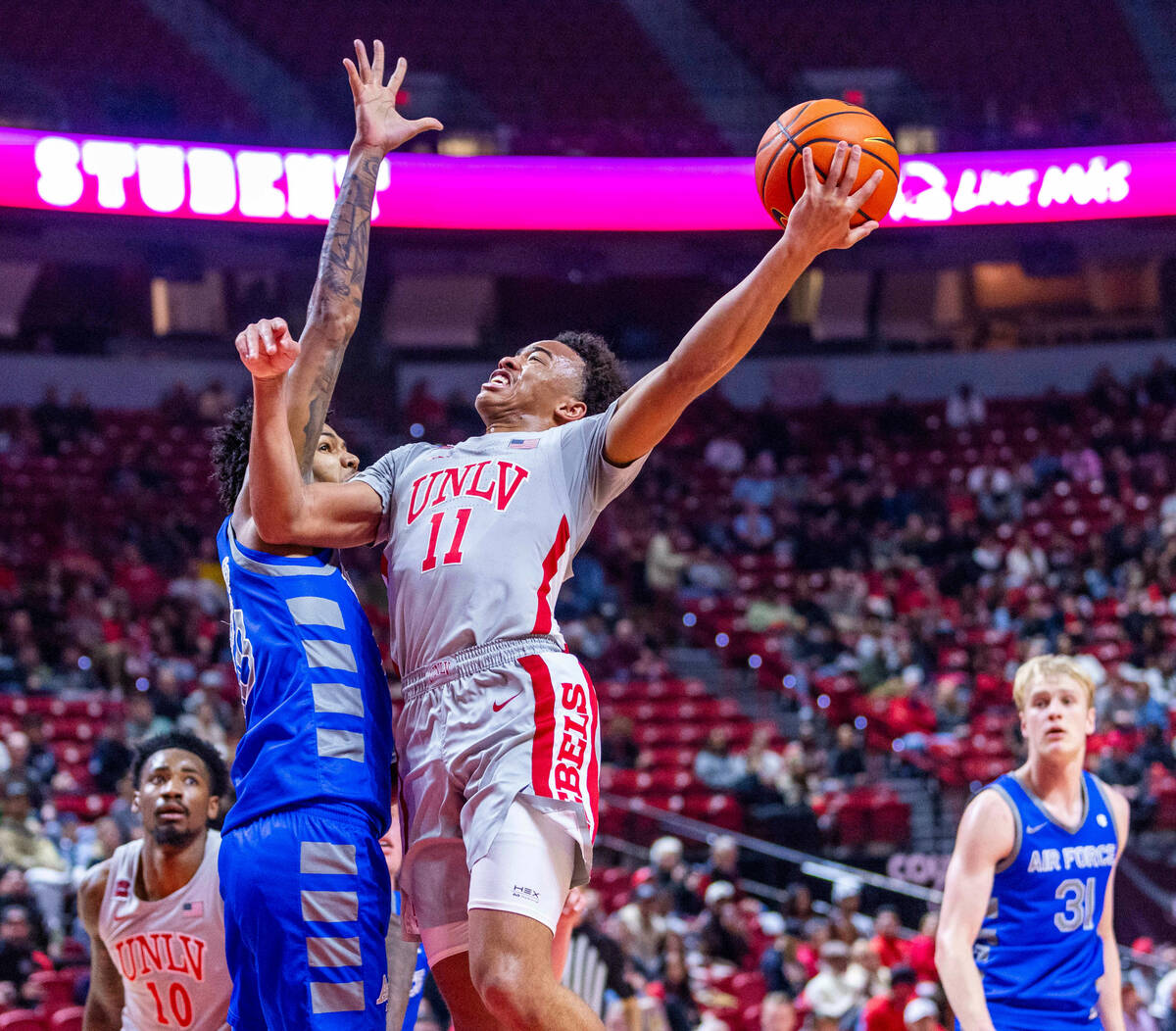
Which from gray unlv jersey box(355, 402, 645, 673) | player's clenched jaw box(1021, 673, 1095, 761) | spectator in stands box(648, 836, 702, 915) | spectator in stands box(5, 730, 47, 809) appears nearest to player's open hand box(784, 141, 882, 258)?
gray unlv jersey box(355, 402, 645, 673)

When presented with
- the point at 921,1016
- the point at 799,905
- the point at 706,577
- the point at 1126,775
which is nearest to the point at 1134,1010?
the point at 921,1016

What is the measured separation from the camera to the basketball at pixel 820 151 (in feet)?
10.2

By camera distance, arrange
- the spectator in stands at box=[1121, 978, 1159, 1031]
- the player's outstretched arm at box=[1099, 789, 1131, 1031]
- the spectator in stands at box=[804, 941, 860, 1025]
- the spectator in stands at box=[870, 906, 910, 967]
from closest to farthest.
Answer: the player's outstretched arm at box=[1099, 789, 1131, 1031] < the spectator in stands at box=[1121, 978, 1159, 1031] < the spectator in stands at box=[804, 941, 860, 1025] < the spectator in stands at box=[870, 906, 910, 967]

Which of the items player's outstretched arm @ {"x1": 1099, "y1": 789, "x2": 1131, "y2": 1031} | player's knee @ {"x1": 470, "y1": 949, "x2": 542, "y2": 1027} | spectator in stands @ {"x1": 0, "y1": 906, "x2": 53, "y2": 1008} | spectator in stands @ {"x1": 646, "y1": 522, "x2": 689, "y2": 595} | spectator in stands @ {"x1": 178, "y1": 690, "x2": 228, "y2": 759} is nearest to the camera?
→ player's knee @ {"x1": 470, "y1": 949, "x2": 542, "y2": 1027}

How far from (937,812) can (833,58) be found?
12.6 m

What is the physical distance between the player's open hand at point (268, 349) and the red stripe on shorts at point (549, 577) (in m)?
0.69

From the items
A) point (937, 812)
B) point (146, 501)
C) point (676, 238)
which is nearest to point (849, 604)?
point (937, 812)

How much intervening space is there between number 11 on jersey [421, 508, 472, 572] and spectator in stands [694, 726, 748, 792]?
10.2m

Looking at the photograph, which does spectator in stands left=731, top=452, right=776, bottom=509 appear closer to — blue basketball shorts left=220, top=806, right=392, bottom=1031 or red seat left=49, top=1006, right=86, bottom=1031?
red seat left=49, top=1006, right=86, bottom=1031

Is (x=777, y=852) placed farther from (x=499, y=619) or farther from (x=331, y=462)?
(x=499, y=619)

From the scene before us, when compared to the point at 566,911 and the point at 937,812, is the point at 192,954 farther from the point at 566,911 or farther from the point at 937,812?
the point at 937,812

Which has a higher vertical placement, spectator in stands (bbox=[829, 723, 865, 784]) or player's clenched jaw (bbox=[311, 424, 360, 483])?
player's clenched jaw (bbox=[311, 424, 360, 483])

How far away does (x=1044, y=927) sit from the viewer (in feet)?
14.3

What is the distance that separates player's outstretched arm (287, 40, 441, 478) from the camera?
11.0 feet
